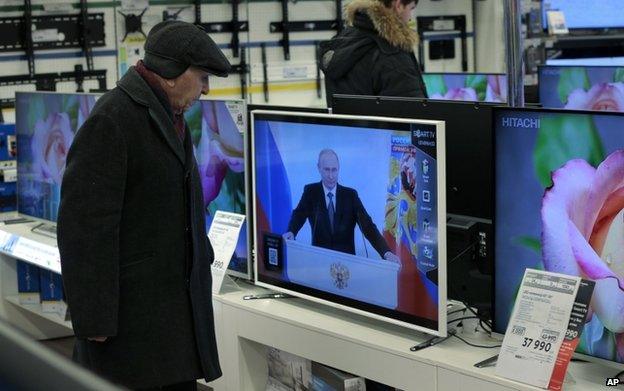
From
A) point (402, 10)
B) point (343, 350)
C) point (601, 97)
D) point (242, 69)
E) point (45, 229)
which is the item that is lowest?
point (343, 350)

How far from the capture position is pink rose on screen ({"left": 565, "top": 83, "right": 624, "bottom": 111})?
4.65 metres

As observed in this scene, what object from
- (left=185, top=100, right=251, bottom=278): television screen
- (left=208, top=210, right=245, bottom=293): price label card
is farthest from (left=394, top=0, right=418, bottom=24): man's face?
(left=208, top=210, right=245, bottom=293): price label card

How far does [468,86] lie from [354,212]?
3344 mm

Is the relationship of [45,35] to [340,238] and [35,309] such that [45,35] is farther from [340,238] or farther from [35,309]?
[340,238]

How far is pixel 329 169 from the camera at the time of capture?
115 inches

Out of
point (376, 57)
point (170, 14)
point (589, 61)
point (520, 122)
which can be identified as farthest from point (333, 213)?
point (589, 61)

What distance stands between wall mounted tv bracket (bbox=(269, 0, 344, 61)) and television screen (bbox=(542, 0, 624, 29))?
1.91 m

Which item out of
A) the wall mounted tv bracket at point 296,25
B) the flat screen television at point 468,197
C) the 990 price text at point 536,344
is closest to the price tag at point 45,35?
the wall mounted tv bracket at point 296,25

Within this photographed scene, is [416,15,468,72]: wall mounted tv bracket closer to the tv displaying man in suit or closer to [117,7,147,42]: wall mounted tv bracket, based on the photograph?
[117,7,147,42]: wall mounted tv bracket

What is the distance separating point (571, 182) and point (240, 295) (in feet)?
4.76

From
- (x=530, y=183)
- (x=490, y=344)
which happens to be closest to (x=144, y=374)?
(x=490, y=344)

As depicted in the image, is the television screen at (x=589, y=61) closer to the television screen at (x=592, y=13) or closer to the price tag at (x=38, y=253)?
the television screen at (x=592, y=13)

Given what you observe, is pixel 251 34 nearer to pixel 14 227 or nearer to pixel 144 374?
pixel 14 227

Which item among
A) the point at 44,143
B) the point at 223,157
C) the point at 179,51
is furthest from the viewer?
the point at 44,143
